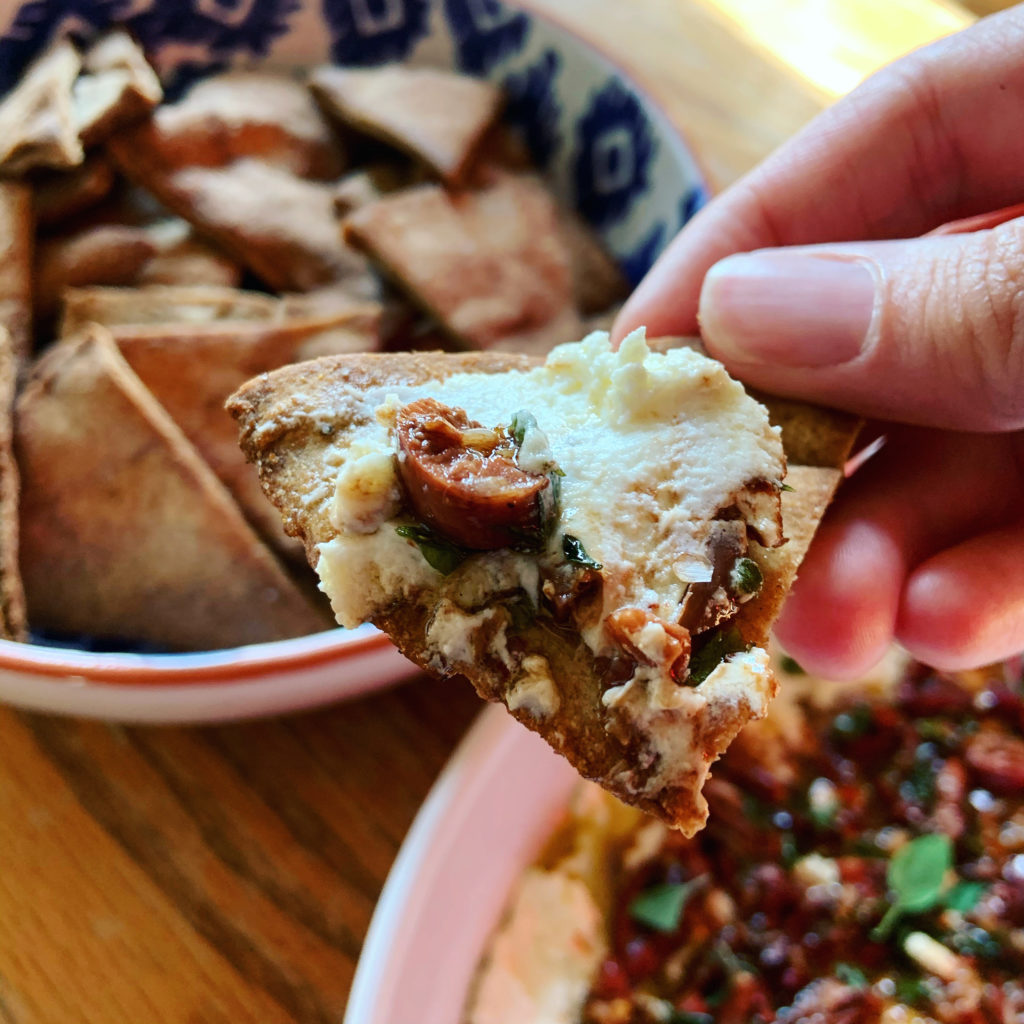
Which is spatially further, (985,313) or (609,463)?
(985,313)

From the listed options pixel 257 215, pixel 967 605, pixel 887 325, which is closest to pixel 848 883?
pixel 967 605

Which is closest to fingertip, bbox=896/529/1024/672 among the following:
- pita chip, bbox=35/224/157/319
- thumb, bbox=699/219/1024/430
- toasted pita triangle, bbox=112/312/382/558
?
thumb, bbox=699/219/1024/430

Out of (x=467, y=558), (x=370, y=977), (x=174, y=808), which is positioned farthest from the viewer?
(x=174, y=808)

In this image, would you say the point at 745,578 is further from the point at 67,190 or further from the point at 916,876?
the point at 67,190

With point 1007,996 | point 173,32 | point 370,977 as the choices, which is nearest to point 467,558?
point 370,977

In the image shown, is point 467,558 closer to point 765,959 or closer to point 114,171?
point 765,959
